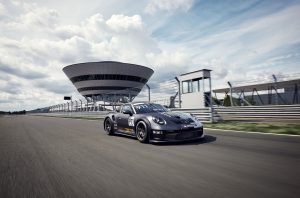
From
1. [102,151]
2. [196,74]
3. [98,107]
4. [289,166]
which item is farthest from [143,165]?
[98,107]

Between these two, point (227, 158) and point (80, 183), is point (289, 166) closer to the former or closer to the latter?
point (227, 158)

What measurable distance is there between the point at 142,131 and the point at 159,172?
3.27m

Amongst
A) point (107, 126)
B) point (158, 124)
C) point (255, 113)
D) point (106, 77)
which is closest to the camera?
point (158, 124)

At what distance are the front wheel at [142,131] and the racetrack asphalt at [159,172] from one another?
105cm

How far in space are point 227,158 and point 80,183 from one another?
261 centimetres

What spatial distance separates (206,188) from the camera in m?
2.87

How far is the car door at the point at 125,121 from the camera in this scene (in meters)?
7.70

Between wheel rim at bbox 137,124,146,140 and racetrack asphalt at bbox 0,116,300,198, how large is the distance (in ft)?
3.92

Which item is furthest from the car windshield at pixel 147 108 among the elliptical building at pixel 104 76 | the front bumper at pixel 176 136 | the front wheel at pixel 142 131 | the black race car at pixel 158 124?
the elliptical building at pixel 104 76

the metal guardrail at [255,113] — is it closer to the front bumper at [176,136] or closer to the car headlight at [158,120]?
the front bumper at [176,136]

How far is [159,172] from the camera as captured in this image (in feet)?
12.0

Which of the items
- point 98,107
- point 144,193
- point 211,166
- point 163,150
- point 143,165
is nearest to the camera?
point 144,193

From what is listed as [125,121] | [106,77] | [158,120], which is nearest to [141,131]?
[158,120]

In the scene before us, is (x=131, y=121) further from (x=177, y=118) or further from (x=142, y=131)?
(x=177, y=118)
